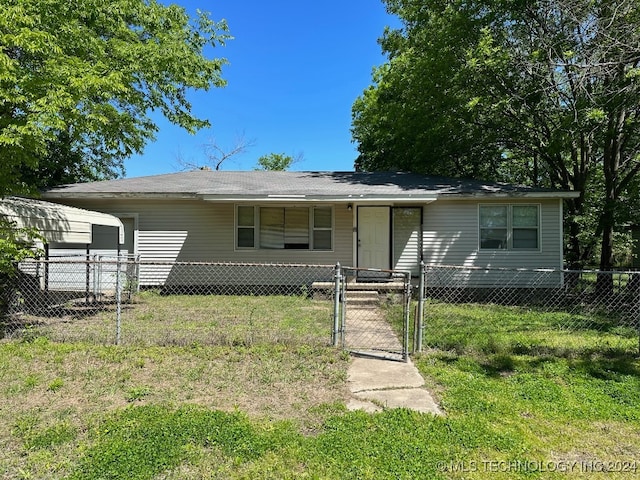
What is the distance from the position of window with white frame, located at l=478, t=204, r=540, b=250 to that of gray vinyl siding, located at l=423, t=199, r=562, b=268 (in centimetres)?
12

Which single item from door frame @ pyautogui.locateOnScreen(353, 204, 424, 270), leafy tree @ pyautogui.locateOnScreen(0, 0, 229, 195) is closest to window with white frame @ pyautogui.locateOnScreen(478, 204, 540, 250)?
door frame @ pyautogui.locateOnScreen(353, 204, 424, 270)

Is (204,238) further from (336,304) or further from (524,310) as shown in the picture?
(524,310)

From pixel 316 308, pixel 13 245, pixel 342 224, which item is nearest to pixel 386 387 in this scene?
pixel 316 308

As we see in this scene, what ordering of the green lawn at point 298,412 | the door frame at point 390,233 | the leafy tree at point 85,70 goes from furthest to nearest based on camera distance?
the door frame at point 390,233 → the leafy tree at point 85,70 → the green lawn at point 298,412

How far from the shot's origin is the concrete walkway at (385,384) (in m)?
3.73

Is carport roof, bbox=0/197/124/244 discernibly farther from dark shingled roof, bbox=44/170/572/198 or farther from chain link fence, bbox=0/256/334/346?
dark shingled roof, bbox=44/170/572/198

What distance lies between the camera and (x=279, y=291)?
436 inches

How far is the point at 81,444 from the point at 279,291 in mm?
8132

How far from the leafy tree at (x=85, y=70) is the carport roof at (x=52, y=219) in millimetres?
446

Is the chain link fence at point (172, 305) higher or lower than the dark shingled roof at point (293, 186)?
lower

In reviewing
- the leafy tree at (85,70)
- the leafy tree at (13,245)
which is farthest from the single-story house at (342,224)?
the leafy tree at (13,245)

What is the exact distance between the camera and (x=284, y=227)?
1124 centimetres

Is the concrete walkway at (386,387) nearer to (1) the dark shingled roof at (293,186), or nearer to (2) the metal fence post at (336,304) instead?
(2) the metal fence post at (336,304)

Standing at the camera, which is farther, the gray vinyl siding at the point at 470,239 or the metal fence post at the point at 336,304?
the gray vinyl siding at the point at 470,239
